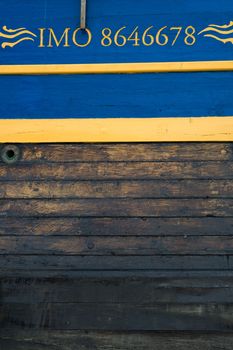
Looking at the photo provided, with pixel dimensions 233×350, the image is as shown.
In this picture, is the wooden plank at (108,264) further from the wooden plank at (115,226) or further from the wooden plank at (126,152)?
the wooden plank at (126,152)

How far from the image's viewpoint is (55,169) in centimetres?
331

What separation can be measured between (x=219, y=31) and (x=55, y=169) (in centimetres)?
152

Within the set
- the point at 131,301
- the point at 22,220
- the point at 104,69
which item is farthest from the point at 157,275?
the point at 104,69

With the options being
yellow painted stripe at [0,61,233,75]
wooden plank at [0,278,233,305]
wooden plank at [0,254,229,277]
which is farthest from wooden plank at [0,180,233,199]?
yellow painted stripe at [0,61,233,75]

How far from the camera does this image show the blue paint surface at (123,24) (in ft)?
11.1

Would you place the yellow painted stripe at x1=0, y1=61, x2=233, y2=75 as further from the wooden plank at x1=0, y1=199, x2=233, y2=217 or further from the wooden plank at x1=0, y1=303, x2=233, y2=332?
the wooden plank at x1=0, y1=303, x2=233, y2=332

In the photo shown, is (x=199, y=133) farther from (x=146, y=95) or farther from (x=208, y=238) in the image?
(x=208, y=238)

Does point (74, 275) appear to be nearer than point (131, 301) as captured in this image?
No

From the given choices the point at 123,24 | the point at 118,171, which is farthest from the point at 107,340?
the point at 123,24

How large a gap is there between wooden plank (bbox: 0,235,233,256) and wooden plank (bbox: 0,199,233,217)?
6.2 inches

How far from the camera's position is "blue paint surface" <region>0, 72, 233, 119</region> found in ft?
10.8

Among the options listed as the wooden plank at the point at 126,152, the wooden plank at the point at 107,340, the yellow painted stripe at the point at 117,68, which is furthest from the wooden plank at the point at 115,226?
the yellow painted stripe at the point at 117,68

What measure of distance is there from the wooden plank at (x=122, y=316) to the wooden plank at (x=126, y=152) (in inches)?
40.8

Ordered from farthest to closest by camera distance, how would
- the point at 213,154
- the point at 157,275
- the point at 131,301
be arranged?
the point at 213,154 < the point at 157,275 < the point at 131,301
